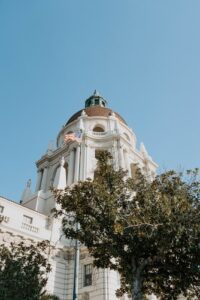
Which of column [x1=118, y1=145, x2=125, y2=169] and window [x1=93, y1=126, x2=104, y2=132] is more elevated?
window [x1=93, y1=126, x2=104, y2=132]

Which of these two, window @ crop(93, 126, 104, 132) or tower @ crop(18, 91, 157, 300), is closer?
tower @ crop(18, 91, 157, 300)

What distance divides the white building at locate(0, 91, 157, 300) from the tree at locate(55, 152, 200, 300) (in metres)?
3.83

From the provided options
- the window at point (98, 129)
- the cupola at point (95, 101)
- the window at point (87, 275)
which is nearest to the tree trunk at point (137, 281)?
the window at point (87, 275)

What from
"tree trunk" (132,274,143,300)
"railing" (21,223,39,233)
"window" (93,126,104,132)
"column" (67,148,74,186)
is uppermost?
"window" (93,126,104,132)

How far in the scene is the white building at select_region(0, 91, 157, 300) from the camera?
2522 centimetres

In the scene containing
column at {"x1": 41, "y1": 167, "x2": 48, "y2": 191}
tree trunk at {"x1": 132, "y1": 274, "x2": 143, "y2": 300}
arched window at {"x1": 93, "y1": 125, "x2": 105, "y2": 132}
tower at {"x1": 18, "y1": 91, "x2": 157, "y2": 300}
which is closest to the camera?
tree trunk at {"x1": 132, "y1": 274, "x2": 143, "y2": 300}

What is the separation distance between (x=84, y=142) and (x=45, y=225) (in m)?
15.2

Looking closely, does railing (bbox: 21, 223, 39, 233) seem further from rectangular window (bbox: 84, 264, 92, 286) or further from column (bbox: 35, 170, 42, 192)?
column (bbox: 35, 170, 42, 192)

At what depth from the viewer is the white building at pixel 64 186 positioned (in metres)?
25.2

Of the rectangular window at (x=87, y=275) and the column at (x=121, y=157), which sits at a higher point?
the column at (x=121, y=157)

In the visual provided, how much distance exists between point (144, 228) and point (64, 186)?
74.9 feet

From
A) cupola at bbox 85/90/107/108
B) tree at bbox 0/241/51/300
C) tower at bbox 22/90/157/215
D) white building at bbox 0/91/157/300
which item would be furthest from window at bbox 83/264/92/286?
cupola at bbox 85/90/107/108

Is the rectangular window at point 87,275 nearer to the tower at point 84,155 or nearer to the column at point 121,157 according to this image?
the tower at point 84,155

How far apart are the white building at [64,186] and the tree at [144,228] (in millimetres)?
3825
